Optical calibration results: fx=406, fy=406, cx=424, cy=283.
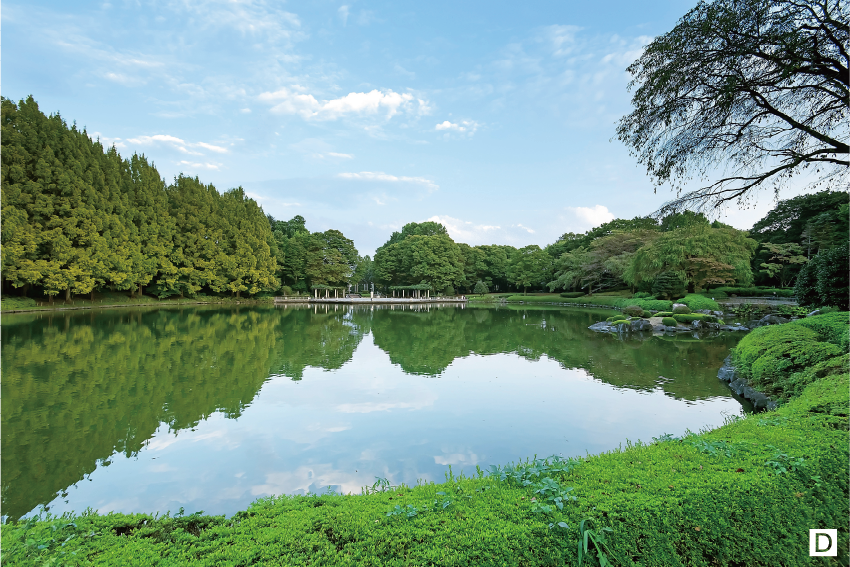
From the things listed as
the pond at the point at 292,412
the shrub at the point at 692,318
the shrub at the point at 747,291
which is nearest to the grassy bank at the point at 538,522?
the pond at the point at 292,412

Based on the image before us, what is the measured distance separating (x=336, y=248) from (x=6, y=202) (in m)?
29.6

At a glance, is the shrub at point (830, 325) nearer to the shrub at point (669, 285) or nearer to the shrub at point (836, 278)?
the shrub at point (836, 278)

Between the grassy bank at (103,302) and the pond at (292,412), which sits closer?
the pond at (292,412)

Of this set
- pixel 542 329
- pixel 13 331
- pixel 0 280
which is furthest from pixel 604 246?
pixel 0 280

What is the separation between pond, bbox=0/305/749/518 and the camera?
14.8 feet

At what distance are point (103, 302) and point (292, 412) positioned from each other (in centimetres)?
3010

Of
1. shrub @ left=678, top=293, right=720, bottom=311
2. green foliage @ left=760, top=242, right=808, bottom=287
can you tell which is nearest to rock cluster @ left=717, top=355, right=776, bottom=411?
shrub @ left=678, top=293, right=720, bottom=311

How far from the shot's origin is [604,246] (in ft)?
135

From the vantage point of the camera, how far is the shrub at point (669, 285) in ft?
96.1

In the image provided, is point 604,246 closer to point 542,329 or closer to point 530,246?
point 530,246

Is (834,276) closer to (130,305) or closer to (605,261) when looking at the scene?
(605,261)

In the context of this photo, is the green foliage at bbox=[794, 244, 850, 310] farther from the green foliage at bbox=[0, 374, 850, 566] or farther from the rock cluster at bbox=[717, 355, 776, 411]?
the green foliage at bbox=[0, 374, 850, 566]

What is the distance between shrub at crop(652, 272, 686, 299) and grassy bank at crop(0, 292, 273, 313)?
3614cm

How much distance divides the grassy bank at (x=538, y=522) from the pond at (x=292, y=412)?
5.96 feet
